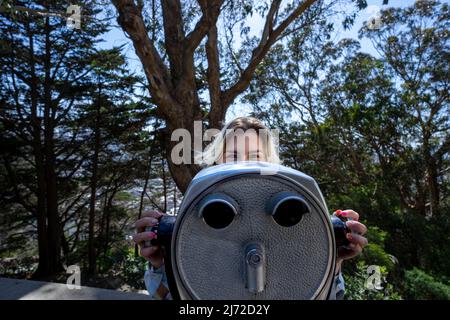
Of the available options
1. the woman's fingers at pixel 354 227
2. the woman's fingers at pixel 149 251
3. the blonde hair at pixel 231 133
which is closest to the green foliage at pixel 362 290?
the blonde hair at pixel 231 133

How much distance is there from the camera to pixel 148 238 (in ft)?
1.72

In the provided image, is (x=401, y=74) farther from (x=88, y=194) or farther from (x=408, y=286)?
(x=88, y=194)

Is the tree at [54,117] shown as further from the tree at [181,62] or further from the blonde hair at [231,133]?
the blonde hair at [231,133]

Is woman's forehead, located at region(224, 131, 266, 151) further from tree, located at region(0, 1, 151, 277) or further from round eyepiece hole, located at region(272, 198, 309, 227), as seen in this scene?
tree, located at region(0, 1, 151, 277)

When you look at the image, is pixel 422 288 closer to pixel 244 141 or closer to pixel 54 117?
pixel 244 141

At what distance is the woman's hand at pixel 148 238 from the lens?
1.72 feet

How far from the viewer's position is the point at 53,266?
7.62 meters

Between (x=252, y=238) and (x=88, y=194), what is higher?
(x=88, y=194)

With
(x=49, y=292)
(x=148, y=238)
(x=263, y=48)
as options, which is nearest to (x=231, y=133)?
(x=148, y=238)

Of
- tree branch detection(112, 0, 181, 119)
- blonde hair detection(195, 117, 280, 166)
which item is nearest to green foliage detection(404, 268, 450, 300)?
tree branch detection(112, 0, 181, 119)

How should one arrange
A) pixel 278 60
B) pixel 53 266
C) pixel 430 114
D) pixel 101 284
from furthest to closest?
pixel 278 60 < pixel 430 114 < pixel 53 266 < pixel 101 284

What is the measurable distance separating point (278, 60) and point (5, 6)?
6.95 m

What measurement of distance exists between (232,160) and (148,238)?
0.26m
